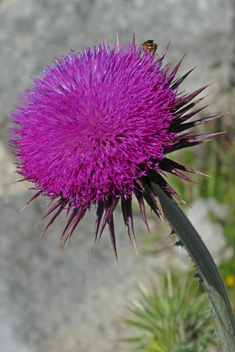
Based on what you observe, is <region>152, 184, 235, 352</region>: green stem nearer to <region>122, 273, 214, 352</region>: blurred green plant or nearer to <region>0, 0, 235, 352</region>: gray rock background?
<region>122, 273, 214, 352</region>: blurred green plant

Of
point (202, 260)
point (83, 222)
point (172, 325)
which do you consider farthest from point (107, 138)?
point (83, 222)

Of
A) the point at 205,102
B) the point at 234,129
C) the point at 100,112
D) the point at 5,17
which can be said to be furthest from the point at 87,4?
the point at 100,112

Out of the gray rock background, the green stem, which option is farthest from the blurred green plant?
the green stem

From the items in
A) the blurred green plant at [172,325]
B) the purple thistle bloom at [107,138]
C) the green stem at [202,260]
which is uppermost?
the purple thistle bloom at [107,138]

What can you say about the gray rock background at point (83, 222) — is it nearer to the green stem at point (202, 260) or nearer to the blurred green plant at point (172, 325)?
the blurred green plant at point (172, 325)

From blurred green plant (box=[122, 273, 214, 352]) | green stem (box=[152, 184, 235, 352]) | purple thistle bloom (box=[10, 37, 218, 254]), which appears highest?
purple thistle bloom (box=[10, 37, 218, 254])

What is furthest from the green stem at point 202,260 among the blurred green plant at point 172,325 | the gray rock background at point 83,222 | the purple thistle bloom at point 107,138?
the gray rock background at point 83,222

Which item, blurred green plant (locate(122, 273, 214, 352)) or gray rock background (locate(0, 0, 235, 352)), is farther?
gray rock background (locate(0, 0, 235, 352))
